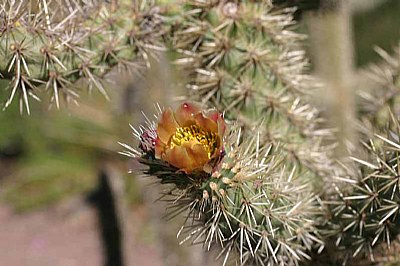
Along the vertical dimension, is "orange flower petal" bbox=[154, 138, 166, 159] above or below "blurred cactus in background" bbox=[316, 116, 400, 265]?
above

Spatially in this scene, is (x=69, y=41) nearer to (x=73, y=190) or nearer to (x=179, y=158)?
(x=179, y=158)

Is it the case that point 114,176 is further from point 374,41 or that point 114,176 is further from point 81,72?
point 81,72

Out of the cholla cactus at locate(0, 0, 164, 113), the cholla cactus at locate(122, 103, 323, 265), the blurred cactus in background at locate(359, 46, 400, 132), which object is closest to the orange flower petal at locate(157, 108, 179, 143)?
the cholla cactus at locate(122, 103, 323, 265)

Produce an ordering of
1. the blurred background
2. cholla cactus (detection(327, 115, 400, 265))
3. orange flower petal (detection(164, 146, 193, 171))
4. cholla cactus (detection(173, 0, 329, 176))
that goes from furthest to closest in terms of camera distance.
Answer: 1. the blurred background
2. cholla cactus (detection(173, 0, 329, 176))
3. cholla cactus (detection(327, 115, 400, 265))
4. orange flower petal (detection(164, 146, 193, 171))

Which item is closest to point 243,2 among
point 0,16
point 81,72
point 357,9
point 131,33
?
point 131,33

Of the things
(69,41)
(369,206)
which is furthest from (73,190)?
(369,206)

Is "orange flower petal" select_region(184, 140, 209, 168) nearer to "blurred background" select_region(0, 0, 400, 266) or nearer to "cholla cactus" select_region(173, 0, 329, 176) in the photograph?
"cholla cactus" select_region(173, 0, 329, 176)
